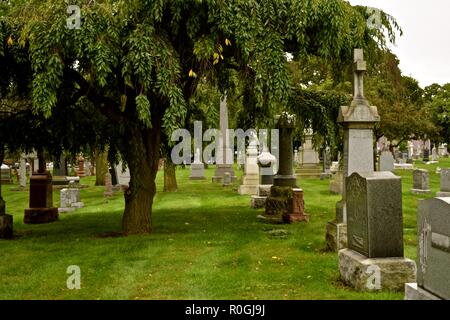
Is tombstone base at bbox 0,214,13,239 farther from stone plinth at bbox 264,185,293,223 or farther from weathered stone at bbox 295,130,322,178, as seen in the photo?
weathered stone at bbox 295,130,322,178

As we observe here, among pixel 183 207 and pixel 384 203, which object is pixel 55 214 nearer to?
pixel 183 207

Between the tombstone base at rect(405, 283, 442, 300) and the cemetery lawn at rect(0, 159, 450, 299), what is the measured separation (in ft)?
2.88

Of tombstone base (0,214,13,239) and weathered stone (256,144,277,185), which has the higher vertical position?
weathered stone (256,144,277,185)

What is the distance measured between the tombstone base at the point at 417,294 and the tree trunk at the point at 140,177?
7026 mm

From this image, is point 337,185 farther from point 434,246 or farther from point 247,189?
point 434,246

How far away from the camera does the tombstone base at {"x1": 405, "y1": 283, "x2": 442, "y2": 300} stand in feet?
15.2

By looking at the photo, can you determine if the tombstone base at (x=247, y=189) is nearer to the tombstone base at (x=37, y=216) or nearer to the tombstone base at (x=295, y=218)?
the tombstone base at (x=295, y=218)

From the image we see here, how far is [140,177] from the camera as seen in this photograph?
11016mm

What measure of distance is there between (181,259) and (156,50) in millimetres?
3753
